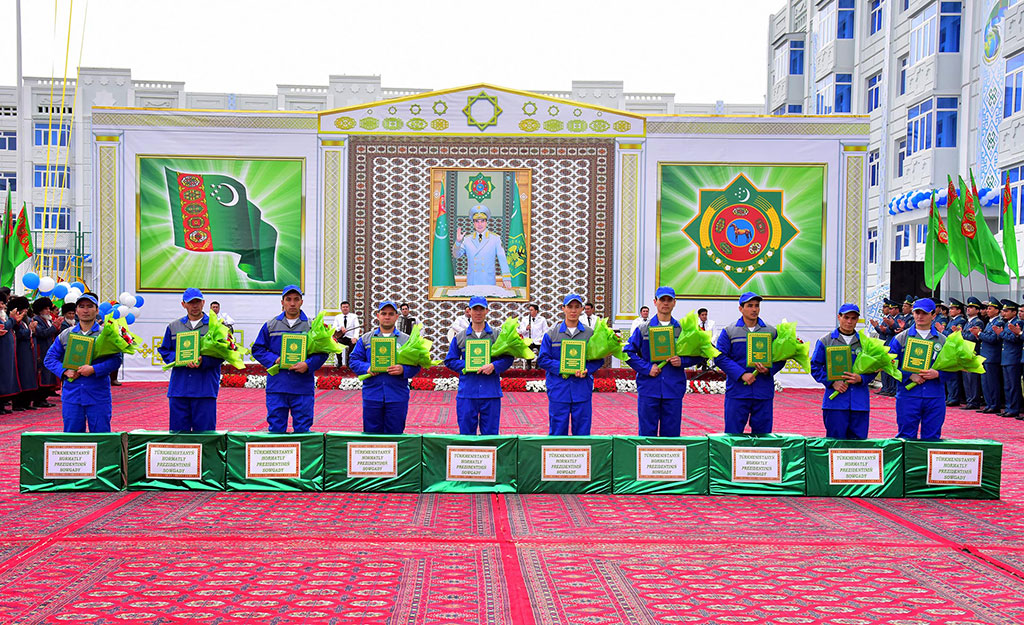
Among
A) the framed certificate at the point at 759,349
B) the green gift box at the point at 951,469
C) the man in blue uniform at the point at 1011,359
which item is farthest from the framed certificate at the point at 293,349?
the man in blue uniform at the point at 1011,359

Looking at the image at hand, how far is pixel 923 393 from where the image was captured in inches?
265

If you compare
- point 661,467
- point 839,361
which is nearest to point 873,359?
point 839,361

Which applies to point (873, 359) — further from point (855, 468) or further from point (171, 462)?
point (171, 462)

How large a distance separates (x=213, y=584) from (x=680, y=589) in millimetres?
2105

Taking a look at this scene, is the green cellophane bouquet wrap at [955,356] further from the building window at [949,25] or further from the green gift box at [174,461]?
the building window at [949,25]

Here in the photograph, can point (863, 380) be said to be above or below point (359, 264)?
below

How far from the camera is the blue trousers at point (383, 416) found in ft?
22.3

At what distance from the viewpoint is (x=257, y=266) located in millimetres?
15719

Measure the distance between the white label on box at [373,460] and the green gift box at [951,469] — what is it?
3553 millimetres

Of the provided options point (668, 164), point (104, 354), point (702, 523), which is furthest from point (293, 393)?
point (668, 164)

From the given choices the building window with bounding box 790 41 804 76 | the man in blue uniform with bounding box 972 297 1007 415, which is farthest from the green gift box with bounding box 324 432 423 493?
the building window with bounding box 790 41 804 76

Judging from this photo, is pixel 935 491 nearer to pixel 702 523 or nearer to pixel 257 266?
pixel 702 523

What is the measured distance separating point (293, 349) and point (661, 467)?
2.86 meters

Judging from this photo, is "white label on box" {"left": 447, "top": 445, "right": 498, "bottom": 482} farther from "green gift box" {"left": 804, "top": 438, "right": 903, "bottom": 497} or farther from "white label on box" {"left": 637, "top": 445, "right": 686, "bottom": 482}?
"green gift box" {"left": 804, "top": 438, "right": 903, "bottom": 497}
